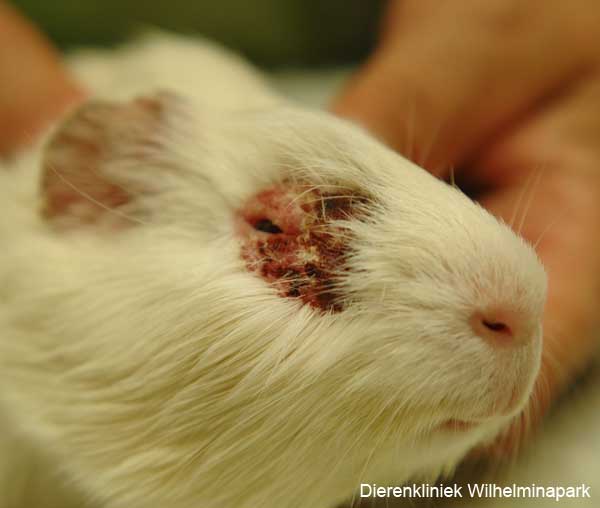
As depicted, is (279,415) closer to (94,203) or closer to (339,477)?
(339,477)

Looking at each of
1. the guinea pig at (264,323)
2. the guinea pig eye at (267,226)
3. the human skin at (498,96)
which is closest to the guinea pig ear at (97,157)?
the guinea pig at (264,323)

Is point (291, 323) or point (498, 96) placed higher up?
point (498, 96)

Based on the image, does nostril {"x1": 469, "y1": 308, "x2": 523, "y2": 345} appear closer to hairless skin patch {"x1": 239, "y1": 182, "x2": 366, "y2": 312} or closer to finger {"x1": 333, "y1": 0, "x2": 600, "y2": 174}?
hairless skin patch {"x1": 239, "y1": 182, "x2": 366, "y2": 312}

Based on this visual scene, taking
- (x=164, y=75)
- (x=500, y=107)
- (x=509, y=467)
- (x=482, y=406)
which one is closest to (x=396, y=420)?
(x=482, y=406)

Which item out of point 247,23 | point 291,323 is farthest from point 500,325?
point 247,23

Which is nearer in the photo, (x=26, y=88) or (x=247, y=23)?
(x=26, y=88)

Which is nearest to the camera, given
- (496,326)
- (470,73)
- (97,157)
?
(496,326)

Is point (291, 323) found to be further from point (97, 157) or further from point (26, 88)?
point (26, 88)
